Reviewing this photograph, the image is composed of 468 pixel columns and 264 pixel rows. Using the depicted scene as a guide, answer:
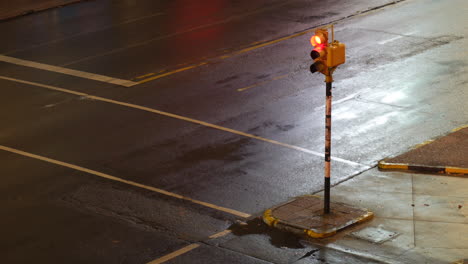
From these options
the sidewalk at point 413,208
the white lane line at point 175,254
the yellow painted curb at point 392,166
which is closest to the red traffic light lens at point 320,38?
the sidewalk at point 413,208

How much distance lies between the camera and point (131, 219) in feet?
48.8

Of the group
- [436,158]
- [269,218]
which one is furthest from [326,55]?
[436,158]

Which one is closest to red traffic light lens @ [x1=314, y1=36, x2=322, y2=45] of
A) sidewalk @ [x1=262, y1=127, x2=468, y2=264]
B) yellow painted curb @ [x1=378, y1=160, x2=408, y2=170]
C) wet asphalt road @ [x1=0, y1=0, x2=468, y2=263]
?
sidewalk @ [x1=262, y1=127, x2=468, y2=264]

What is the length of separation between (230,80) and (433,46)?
646 centimetres

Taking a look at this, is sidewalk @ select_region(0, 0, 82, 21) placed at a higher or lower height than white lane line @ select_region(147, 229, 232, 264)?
higher

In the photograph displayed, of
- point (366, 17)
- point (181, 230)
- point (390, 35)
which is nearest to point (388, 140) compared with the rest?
point (181, 230)

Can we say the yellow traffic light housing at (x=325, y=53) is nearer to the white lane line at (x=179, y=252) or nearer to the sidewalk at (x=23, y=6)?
the white lane line at (x=179, y=252)

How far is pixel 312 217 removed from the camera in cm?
1436

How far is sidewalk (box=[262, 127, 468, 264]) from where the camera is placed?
13.1 m

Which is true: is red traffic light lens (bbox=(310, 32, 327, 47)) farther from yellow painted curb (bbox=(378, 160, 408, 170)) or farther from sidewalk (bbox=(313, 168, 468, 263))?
yellow painted curb (bbox=(378, 160, 408, 170))

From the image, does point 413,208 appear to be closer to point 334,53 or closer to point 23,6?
point 334,53

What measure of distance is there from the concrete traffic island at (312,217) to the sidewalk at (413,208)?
135mm

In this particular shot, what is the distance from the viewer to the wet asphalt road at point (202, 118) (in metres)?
14.5

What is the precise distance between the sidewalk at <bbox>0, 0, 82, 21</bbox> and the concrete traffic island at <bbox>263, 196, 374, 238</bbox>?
20900 millimetres
